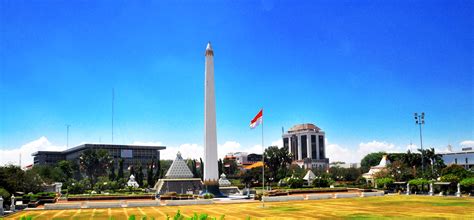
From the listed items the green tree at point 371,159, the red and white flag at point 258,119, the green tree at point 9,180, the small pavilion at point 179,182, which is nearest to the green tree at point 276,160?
the small pavilion at point 179,182

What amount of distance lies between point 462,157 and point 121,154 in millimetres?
114292

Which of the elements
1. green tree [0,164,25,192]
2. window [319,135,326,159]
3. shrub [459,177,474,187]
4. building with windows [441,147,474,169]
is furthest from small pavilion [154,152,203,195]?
window [319,135,326,159]

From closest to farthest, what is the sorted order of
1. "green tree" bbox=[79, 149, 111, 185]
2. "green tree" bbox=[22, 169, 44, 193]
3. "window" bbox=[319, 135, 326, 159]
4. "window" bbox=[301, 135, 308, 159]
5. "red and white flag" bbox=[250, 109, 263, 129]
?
1. "red and white flag" bbox=[250, 109, 263, 129]
2. "green tree" bbox=[22, 169, 44, 193]
3. "green tree" bbox=[79, 149, 111, 185]
4. "window" bbox=[301, 135, 308, 159]
5. "window" bbox=[319, 135, 326, 159]

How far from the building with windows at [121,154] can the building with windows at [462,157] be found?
98027 millimetres

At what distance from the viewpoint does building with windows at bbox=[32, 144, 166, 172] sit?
155250 mm

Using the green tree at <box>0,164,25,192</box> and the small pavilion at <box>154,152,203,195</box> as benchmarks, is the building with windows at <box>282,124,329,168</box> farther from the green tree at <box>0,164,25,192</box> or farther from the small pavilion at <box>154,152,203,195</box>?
the green tree at <box>0,164,25,192</box>

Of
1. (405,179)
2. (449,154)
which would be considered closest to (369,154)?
(449,154)

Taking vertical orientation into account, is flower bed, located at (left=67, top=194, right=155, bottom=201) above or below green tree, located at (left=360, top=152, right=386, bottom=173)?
below

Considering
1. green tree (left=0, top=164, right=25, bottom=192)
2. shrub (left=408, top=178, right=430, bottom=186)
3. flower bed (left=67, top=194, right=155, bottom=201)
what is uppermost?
green tree (left=0, top=164, right=25, bottom=192)

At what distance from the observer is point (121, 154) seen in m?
157

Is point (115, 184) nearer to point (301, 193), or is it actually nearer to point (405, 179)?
point (301, 193)

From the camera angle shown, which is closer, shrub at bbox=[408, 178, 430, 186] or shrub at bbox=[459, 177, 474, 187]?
shrub at bbox=[459, 177, 474, 187]

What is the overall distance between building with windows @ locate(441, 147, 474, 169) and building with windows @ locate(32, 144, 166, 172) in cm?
9803

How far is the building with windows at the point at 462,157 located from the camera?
120 m
